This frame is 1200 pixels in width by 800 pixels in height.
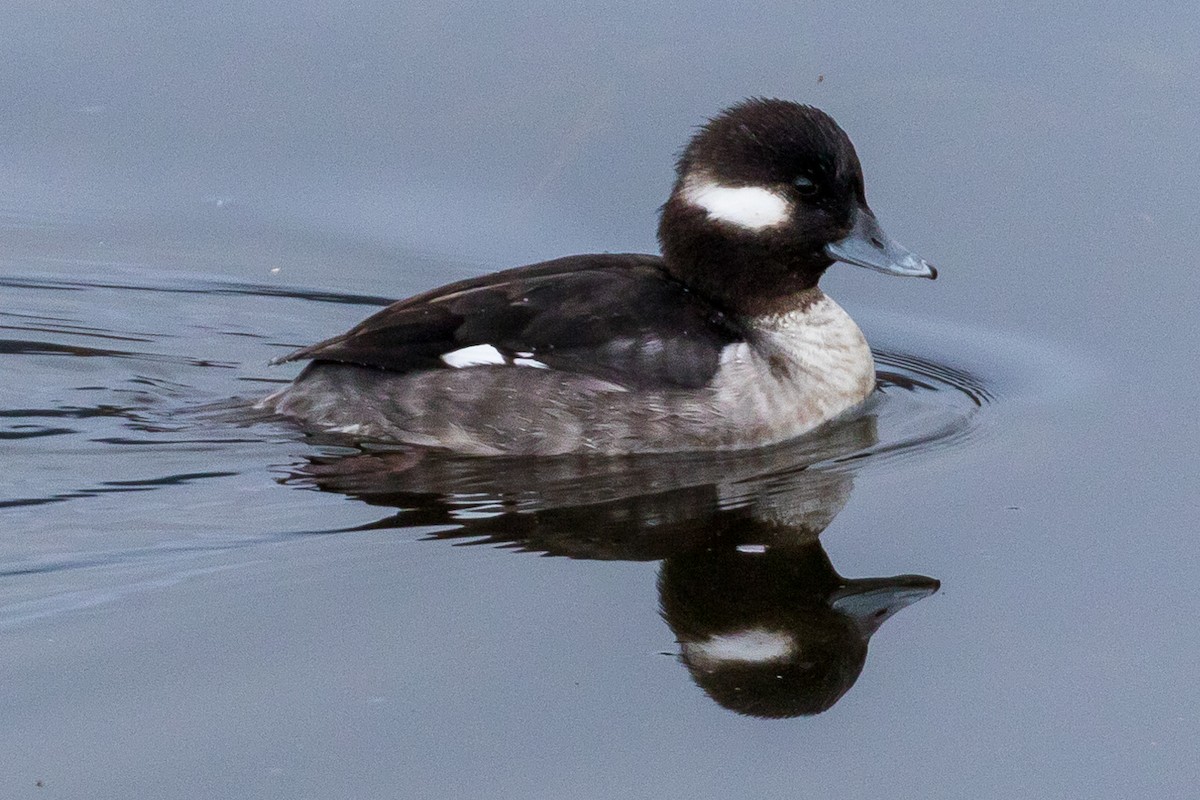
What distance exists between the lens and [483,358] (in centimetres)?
741

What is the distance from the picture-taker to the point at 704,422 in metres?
7.45

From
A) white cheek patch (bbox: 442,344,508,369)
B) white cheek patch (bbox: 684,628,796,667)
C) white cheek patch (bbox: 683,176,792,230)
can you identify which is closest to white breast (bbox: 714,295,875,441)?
white cheek patch (bbox: 683,176,792,230)

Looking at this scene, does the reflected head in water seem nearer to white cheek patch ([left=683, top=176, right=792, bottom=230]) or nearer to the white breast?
the white breast

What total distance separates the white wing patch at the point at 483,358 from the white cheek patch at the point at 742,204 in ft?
3.28

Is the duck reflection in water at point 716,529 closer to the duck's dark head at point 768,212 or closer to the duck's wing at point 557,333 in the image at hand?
the duck's wing at point 557,333

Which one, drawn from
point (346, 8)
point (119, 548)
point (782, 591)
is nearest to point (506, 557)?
point (782, 591)

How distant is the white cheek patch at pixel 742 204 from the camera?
766 centimetres

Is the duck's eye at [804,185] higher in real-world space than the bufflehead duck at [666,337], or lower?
higher

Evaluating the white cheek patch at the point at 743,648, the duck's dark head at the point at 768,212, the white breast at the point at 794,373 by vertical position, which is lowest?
the white cheek patch at the point at 743,648

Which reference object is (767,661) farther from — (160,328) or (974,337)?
(160,328)

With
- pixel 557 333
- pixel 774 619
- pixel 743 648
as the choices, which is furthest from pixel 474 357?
pixel 743 648

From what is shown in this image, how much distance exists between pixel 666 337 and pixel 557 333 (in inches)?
17.5

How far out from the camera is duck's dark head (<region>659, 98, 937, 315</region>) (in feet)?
25.1

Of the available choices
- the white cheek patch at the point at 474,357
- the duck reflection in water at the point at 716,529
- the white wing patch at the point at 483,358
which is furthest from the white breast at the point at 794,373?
the white cheek patch at the point at 474,357
